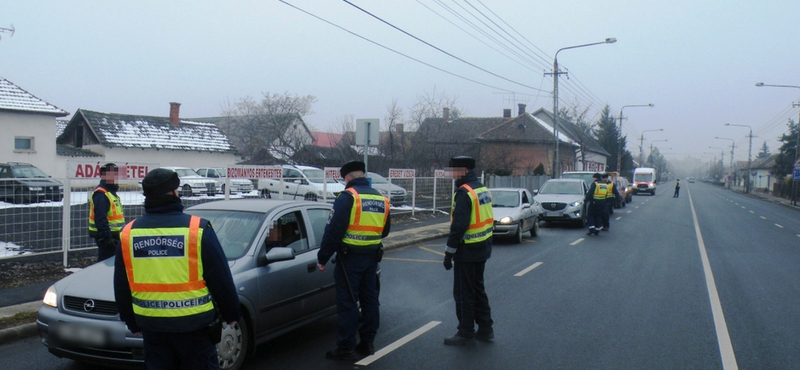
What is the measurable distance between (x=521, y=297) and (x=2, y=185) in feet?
25.5

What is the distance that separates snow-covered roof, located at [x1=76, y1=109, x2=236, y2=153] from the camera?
1453 inches

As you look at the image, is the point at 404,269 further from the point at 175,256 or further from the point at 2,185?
the point at 175,256

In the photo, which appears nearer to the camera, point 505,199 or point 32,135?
point 505,199

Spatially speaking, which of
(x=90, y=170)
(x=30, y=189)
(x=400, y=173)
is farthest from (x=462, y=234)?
(x=400, y=173)

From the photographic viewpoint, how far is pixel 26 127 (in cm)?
3027

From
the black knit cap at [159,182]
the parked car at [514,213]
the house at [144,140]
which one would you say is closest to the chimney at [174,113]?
the house at [144,140]

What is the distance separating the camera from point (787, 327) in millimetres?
6934

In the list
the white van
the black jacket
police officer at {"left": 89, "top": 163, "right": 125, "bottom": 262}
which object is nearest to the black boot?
the black jacket

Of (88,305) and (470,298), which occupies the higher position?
(88,305)

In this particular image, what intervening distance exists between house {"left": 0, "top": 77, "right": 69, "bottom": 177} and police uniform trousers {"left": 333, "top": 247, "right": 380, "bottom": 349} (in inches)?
1184

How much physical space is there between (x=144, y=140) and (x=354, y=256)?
1425 inches

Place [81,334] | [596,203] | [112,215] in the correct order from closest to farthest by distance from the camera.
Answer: [81,334]
[112,215]
[596,203]

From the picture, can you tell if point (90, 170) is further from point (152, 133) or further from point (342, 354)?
point (152, 133)

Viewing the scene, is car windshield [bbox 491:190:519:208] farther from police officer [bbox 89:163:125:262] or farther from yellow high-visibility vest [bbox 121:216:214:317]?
yellow high-visibility vest [bbox 121:216:214:317]
